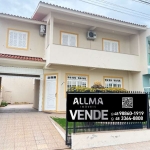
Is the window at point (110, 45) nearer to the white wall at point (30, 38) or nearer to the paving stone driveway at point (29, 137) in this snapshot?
the white wall at point (30, 38)

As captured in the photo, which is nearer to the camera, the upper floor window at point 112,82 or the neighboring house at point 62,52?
the neighboring house at point 62,52

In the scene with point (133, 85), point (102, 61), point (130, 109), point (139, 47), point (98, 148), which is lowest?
point (98, 148)

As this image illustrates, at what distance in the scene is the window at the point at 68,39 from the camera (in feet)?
56.2

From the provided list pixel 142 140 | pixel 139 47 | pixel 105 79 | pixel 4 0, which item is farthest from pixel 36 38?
pixel 142 140

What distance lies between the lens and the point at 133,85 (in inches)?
766

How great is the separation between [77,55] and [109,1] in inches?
232

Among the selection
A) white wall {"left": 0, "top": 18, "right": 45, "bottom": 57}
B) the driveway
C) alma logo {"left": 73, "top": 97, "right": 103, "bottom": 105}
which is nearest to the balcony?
white wall {"left": 0, "top": 18, "right": 45, "bottom": 57}

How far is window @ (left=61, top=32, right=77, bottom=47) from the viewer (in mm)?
17141

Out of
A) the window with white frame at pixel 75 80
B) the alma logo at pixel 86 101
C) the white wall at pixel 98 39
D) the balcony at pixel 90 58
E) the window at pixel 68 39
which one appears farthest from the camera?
the window at pixel 68 39

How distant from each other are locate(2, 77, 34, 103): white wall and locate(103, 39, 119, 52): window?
16915mm

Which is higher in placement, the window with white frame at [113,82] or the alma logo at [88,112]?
the window with white frame at [113,82]

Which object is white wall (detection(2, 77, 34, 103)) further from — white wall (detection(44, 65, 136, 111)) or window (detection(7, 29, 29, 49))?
white wall (detection(44, 65, 136, 111))

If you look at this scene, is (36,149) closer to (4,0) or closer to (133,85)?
(4,0)

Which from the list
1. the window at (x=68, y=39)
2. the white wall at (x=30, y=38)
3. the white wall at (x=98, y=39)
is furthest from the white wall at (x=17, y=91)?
the white wall at (x=98, y=39)
